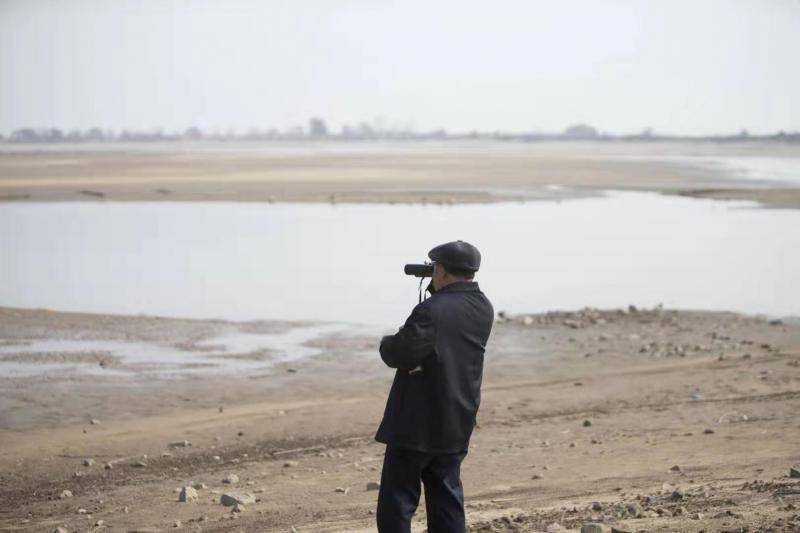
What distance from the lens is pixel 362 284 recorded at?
70.6 feet

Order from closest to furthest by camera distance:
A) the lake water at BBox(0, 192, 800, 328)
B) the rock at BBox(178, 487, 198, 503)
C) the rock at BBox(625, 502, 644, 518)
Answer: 1. the rock at BBox(625, 502, 644, 518)
2. the rock at BBox(178, 487, 198, 503)
3. the lake water at BBox(0, 192, 800, 328)

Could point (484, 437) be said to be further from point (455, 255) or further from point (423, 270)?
point (455, 255)

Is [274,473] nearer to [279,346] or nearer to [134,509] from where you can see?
[134,509]

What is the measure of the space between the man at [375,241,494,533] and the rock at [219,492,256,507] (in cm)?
283

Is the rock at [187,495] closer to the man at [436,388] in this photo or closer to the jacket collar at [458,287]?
the man at [436,388]

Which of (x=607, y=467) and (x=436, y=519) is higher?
(x=436, y=519)

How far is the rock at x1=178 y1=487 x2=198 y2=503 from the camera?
8.55 metres

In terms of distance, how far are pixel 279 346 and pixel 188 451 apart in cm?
539

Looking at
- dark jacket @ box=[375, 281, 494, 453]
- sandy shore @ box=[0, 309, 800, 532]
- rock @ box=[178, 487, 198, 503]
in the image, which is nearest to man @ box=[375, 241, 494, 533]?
dark jacket @ box=[375, 281, 494, 453]

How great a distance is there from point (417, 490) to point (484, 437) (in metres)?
4.88

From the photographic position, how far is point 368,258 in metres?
25.4

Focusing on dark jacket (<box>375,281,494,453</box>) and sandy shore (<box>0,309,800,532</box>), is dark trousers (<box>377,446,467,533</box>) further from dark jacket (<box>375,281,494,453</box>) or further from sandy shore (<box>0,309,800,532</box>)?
sandy shore (<box>0,309,800,532</box>)

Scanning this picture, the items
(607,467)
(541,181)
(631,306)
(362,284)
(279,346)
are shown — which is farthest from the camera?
(541,181)

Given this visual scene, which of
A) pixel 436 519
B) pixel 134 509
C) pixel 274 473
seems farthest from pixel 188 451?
pixel 436 519
